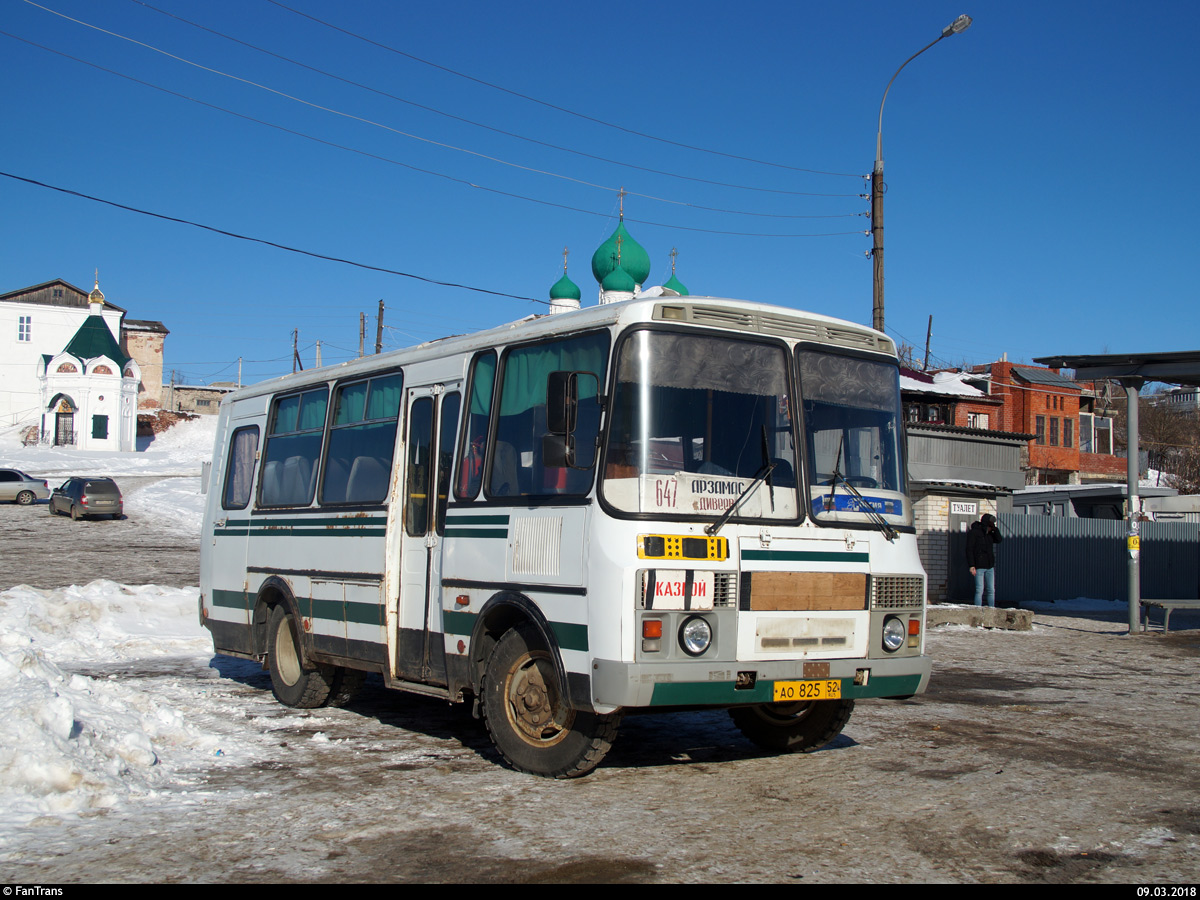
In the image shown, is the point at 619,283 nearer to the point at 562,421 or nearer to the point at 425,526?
the point at 425,526

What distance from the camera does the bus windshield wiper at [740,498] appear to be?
6.54 meters

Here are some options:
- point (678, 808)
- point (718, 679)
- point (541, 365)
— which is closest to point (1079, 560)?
point (541, 365)

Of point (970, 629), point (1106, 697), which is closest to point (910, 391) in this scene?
point (970, 629)

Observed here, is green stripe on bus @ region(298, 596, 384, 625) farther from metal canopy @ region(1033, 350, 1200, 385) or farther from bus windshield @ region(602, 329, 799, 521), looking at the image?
metal canopy @ region(1033, 350, 1200, 385)

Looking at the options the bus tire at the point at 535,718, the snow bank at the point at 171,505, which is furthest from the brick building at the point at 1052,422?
the bus tire at the point at 535,718

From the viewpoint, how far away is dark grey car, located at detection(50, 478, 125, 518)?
3891 cm

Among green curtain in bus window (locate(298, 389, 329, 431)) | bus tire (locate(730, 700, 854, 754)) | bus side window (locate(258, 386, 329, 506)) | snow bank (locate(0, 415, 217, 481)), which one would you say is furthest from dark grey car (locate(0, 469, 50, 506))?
bus tire (locate(730, 700, 854, 754))

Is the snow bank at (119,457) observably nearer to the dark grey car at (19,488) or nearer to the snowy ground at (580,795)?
the dark grey car at (19,488)

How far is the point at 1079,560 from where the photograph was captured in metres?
27.1

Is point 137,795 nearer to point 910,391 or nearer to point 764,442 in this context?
point 764,442

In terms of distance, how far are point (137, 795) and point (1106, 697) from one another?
356 inches

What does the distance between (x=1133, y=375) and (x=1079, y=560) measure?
Result: 8.70 m

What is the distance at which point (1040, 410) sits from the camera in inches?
2398

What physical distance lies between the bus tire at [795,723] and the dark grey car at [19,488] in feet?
143
